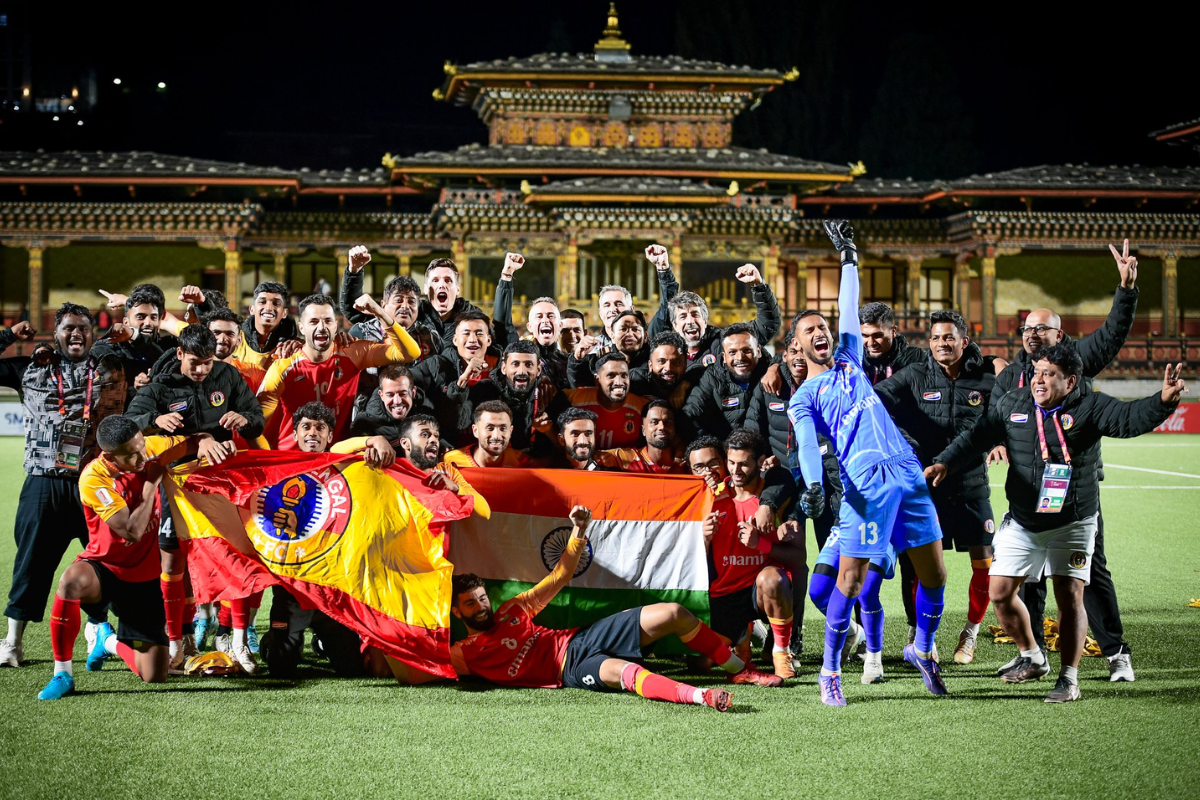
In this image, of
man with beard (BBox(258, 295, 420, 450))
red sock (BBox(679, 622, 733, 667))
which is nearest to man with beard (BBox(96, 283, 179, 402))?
man with beard (BBox(258, 295, 420, 450))

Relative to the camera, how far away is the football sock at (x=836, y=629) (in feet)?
18.5

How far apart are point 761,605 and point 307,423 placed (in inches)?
110

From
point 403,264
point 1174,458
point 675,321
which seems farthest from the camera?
point 403,264

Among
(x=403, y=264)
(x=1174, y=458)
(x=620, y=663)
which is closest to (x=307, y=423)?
(x=620, y=663)

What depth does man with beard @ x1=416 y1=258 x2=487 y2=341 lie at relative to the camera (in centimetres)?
807

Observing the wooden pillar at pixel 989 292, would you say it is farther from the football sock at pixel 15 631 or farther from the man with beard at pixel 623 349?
the football sock at pixel 15 631

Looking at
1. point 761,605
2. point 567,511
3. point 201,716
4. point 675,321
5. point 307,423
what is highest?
point 675,321

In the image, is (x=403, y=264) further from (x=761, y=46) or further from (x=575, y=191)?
(x=761, y=46)

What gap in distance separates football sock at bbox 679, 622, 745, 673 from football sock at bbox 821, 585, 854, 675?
0.56 meters

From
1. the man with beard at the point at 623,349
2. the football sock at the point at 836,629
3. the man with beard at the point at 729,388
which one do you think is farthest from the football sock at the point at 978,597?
the man with beard at the point at 623,349

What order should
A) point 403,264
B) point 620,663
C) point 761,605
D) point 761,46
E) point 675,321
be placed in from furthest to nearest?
1. point 761,46
2. point 403,264
3. point 675,321
4. point 761,605
5. point 620,663

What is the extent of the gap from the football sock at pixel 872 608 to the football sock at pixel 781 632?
0.41 metres

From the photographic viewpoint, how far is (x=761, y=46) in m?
43.5

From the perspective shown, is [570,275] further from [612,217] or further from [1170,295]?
[1170,295]
